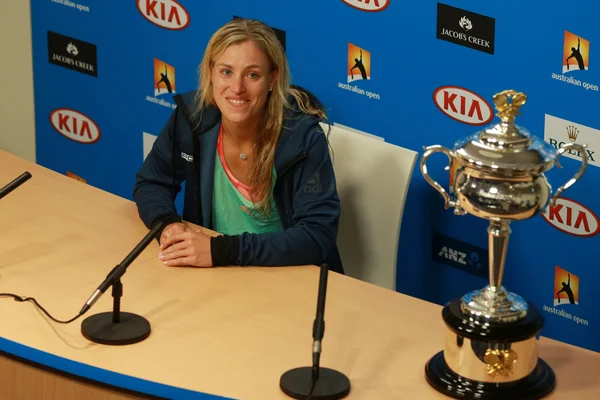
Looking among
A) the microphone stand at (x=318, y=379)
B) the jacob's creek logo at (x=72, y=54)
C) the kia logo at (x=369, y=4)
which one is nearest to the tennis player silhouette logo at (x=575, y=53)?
the kia logo at (x=369, y=4)

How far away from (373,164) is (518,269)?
2.08ft

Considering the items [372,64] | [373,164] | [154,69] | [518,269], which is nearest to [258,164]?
[373,164]

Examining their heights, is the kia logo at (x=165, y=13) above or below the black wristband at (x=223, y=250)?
above

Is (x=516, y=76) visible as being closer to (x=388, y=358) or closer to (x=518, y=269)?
(x=518, y=269)

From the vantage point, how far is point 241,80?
112 inches

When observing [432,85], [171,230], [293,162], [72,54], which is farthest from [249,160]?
[72,54]

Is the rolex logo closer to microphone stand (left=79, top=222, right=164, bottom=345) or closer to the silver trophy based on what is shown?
the silver trophy

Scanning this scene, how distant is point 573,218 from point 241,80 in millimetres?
1095

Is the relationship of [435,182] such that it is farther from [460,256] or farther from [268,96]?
[460,256]

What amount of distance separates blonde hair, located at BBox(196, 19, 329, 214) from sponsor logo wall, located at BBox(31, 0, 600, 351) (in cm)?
23

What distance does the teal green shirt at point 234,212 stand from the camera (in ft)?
9.78

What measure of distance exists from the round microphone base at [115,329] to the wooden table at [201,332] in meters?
0.02

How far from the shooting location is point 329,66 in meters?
3.58

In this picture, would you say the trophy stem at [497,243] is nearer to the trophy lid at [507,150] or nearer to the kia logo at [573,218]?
the trophy lid at [507,150]
